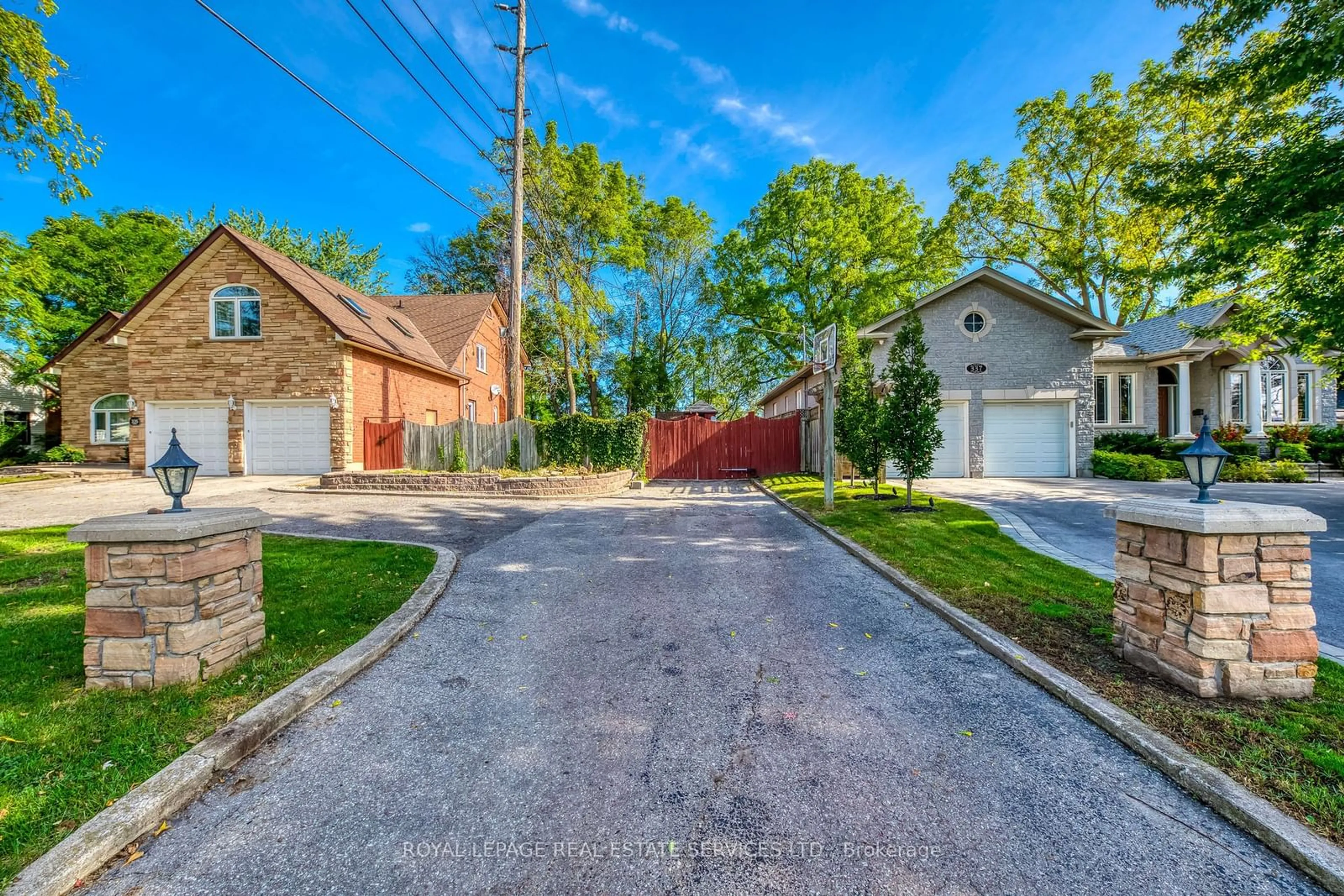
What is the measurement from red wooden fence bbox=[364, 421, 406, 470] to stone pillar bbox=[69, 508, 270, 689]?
13581 millimetres

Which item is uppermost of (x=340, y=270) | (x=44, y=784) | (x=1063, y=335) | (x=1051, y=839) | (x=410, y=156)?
(x=340, y=270)

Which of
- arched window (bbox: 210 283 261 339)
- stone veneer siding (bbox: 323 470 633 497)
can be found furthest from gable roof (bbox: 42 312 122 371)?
stone veneer siding (bbox: 323 470 633 497)

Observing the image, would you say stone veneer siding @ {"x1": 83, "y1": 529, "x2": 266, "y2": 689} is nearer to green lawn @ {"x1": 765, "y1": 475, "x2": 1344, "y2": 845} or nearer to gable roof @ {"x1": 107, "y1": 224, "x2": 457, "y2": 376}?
green lawn @ {"x1": 765, "y1": 475, "x2": 1344, "y2": 845}

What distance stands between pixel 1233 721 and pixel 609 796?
3187 mm

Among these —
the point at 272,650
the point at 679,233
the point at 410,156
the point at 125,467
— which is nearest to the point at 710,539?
the point at 272,650

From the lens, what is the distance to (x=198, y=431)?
1548cm

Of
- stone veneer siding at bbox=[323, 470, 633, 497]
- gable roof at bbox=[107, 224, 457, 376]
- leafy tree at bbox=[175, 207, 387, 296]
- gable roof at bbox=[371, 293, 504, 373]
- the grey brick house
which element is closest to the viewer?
stone veneer siding at bbox=[323, 470, 633, 497]

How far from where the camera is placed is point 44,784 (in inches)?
86.9

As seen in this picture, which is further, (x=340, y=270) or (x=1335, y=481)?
(x=340, y=270)

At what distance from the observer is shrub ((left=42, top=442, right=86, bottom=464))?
1773 centimetres

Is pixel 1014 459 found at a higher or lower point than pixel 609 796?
higher

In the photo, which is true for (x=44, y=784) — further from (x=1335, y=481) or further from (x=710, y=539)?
(x=1335, y=481)

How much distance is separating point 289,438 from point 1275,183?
22162 millimetres

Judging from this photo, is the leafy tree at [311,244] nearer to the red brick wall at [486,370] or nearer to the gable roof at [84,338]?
the gable roof at [84,338]
